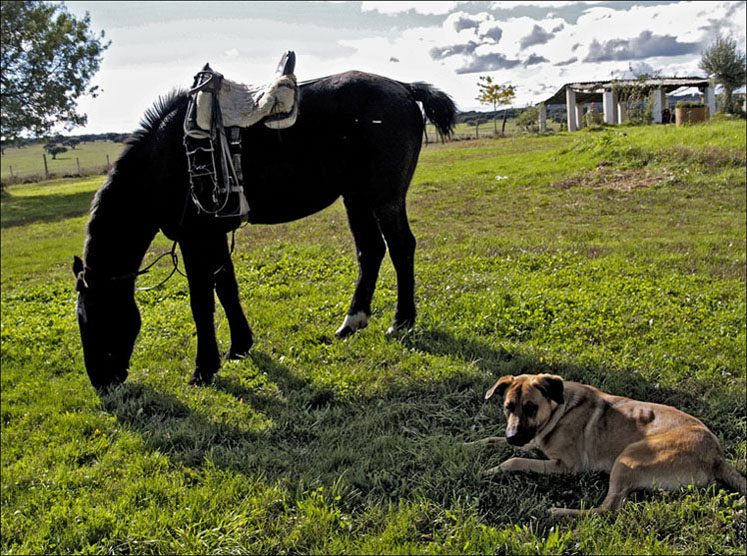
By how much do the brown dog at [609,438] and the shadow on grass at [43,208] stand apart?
2114 cm

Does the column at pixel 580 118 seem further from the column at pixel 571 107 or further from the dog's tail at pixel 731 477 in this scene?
the dog's tail at pixel 731 477

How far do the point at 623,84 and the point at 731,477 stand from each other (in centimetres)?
3214

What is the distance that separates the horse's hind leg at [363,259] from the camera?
5742 mm

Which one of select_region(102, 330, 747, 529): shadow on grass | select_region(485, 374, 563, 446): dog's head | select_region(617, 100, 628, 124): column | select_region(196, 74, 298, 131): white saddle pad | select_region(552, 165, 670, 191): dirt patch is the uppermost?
select_region(617, 100, 628, 124): column

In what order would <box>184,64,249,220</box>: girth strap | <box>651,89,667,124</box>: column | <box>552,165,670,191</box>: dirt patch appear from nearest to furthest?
1. <box>184,64,249,220</box>: girth strap
2. <box>552,165,670,191</box>: dirt patch
3. <box>651,89,667,124</box>: column

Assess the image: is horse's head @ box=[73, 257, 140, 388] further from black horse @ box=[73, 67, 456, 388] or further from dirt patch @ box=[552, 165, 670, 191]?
dirt patch @ box=[552, 165, 670, 191]

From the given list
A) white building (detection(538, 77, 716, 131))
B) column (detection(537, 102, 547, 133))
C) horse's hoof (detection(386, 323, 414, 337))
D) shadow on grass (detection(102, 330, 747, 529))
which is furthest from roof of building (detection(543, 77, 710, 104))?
shadow on grass (detection(102, 330, 747, 529))

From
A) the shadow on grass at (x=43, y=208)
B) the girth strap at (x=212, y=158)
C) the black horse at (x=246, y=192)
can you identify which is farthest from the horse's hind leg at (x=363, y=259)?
the shadow on grass at (x=43, y=208)

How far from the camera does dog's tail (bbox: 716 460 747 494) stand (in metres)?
2.99

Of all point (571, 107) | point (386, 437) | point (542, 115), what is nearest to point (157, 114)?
point (386, 437)

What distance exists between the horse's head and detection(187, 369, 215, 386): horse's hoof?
63 centimetres

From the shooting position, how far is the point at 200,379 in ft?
16.5

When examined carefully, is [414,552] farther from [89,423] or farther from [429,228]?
[429,228]

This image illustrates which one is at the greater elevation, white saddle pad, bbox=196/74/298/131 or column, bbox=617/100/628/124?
column, bbox=617/100/628/124
